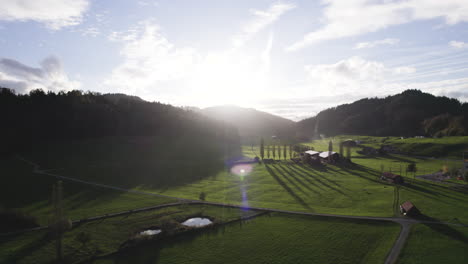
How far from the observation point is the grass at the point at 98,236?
1337 inches

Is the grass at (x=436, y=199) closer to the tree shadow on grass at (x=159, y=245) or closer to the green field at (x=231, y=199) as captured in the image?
the green field at (x=231, y=199)

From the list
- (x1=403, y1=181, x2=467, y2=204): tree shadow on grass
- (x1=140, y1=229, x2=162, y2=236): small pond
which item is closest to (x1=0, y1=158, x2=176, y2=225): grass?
(x1=140, y1=229, x2=162, y2=236): small pond

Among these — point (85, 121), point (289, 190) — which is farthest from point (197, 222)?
point (85, 121)

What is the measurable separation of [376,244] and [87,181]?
2961 inches

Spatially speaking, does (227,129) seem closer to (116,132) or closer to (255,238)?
(116,132)

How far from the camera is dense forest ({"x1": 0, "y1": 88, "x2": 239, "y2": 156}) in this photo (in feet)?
398

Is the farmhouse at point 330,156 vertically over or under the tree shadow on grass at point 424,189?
over

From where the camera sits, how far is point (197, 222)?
46.8m

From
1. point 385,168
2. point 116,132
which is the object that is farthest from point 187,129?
point 385,168

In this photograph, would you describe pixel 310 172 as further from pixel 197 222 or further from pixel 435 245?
pixel 435 245

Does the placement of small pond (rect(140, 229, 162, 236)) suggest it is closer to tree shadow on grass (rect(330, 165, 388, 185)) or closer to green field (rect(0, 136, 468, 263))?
green field (rect(0, 136, 468, 263))

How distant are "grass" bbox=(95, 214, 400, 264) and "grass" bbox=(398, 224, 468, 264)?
2.42m

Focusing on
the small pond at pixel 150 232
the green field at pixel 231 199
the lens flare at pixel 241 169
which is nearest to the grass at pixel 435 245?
the green field at pixel 231 199

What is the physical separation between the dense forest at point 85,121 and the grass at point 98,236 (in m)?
85.7
